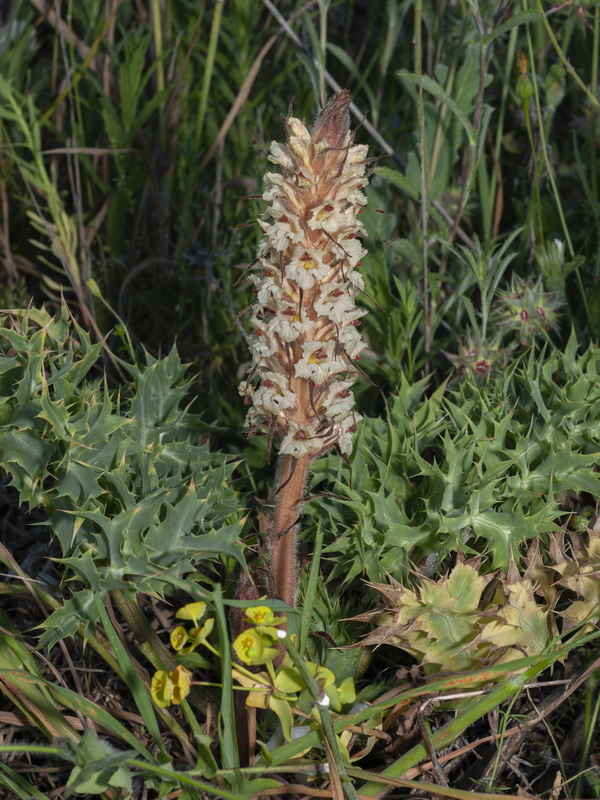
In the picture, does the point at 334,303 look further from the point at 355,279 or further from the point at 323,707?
the point at 323,707

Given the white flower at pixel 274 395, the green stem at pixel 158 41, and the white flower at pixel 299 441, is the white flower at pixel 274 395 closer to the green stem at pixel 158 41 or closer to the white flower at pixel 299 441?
the white flower at pixel 299 441

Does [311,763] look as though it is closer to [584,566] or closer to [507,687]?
[507,687]

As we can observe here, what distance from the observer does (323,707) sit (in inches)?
45.7

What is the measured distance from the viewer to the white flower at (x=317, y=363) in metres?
1.26

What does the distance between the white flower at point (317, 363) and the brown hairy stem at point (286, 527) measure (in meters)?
0.18

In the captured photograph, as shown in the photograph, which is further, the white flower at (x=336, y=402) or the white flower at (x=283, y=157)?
the white flower at (x=336, y=402)

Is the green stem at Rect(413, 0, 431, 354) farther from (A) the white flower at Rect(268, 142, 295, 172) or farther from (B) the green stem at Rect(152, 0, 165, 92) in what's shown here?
(B) the green stem at Rect(152, 0, 165, 92)

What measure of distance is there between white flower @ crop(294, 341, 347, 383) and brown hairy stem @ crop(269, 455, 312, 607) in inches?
6.9

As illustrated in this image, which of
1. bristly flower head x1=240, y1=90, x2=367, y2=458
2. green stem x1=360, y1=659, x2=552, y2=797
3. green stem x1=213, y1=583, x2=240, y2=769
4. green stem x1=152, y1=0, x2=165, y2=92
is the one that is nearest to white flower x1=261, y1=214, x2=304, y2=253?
bristly flower head x1=240, y1=90, x2=367, y2=458

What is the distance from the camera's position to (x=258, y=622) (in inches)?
48.2

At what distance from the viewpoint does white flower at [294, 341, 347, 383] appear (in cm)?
126

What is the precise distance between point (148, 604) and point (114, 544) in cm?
52

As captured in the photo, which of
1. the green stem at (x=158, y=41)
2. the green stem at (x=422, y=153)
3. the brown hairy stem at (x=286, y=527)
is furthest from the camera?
the green stem at (x=158, y=41)

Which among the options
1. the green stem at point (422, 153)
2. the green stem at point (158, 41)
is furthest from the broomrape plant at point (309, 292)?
the green stem at point (158, 41)
